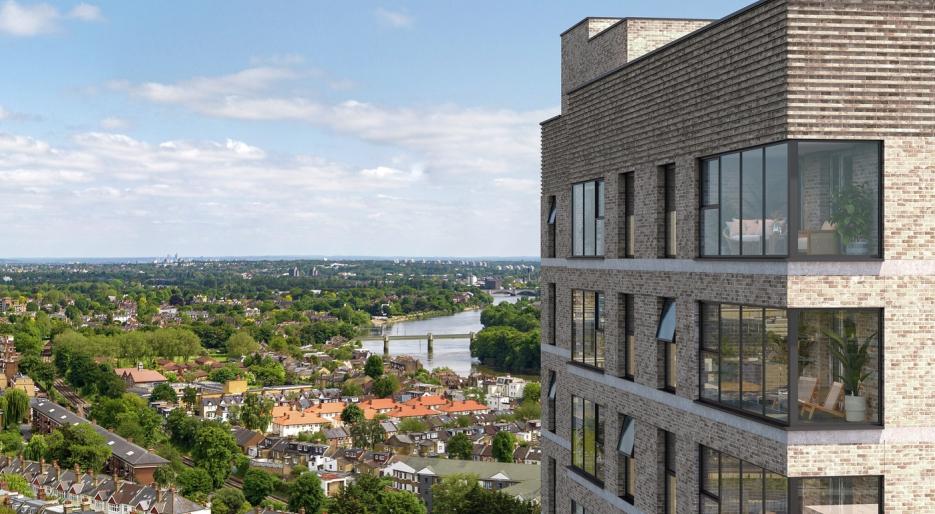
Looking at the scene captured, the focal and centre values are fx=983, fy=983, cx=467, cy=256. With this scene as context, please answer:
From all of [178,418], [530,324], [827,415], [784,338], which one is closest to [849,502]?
[827,415]

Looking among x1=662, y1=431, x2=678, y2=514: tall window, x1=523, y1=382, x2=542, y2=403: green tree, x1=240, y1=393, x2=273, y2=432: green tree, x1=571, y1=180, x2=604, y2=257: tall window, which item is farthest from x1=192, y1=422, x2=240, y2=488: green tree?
x1=662, y1=431, x2=678, y2=514: tall window

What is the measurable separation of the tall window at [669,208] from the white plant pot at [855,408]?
11.6 feet

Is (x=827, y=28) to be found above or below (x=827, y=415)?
above

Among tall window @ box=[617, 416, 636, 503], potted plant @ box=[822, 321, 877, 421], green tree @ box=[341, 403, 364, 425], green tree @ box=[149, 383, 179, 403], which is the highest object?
potted plant @ box=[822, 321, 877, 421]

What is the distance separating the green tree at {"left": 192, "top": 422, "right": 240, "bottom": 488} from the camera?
3247 inches

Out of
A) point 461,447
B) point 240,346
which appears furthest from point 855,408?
point 240,346

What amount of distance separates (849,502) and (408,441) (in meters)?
94.1

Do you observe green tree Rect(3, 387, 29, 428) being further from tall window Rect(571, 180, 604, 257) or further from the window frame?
tall window Rect(571, 180, 604, 257)

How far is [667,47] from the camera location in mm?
13258

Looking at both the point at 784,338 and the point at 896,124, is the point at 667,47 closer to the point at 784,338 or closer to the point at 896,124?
the point at 896,124

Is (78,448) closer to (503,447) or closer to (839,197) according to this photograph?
(503,447)

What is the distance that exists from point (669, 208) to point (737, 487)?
13.1 ft

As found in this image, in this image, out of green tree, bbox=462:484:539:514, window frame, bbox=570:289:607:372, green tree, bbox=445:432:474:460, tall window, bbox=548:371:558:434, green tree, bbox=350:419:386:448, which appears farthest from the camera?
green tree, bbox=350:419:386:448

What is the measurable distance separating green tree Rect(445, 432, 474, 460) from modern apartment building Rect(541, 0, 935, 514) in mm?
83746
